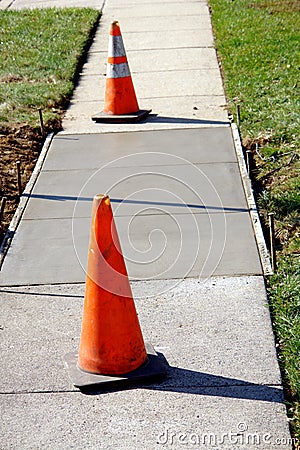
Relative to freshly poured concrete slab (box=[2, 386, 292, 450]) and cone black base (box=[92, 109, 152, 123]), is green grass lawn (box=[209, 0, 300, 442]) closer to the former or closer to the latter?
freshly poured concrete slab (box=[2, 386, 292, 450])

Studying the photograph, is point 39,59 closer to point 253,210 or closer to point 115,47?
point 115,47

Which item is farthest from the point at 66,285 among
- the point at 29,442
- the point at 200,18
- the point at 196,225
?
the point at 200,18

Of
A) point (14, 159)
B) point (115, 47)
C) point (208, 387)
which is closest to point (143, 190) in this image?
point (14, 159)

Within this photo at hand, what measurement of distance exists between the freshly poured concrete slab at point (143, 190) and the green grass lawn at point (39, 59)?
1.69m

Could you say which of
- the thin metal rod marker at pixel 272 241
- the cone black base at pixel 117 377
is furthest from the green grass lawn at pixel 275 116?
the cone black base at pixel 117 377

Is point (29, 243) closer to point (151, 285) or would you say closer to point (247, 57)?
point (151, 285)

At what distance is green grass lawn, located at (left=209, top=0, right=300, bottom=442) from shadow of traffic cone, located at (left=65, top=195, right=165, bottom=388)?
0.80 meters

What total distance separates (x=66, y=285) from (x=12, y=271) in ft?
1.49

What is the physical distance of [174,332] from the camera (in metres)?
4.89

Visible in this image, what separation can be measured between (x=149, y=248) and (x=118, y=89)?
11.3 feet

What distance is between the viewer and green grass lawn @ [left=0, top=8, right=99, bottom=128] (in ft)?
31.0

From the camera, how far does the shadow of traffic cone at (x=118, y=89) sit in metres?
9.01

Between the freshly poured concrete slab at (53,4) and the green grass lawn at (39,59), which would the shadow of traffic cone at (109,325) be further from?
the freshly poured concrete slab at (53,4)

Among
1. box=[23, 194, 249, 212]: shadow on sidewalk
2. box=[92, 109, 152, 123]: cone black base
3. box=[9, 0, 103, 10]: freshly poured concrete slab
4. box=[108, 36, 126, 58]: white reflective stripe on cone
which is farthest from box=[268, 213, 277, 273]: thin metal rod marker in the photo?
box=[9, 0, 103, 10]: freshly poured concrete slab
